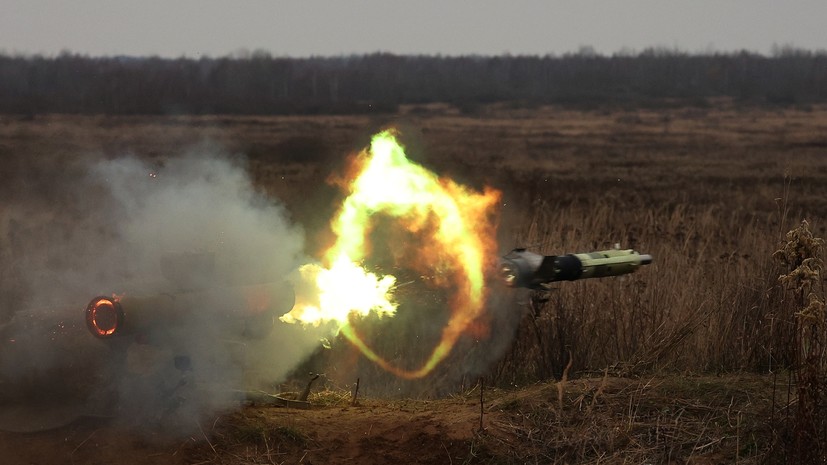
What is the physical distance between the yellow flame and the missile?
1.72 ft

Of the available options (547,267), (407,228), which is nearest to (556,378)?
(547,267)

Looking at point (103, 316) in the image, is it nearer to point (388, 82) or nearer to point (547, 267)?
point (547, 267)

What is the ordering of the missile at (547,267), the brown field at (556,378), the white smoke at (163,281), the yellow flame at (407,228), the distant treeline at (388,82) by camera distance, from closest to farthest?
the brown field at (556,378), the white smoke at (163,281), the missile at (547,267), the yellow flame at (407,228), the distant treeline at (388,82)

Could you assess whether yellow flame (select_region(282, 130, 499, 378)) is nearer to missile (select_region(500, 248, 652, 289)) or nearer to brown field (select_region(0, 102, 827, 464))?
brown field (select_region(0, 102, 827, 464))

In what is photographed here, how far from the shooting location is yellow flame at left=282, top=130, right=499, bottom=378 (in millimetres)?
7336

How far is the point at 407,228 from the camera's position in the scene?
739 cm

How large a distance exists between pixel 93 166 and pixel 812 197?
57.0ft

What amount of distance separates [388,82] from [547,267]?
86.3m

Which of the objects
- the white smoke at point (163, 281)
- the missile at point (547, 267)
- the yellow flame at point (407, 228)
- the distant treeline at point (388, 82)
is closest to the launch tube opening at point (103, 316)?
the white smoke at point (163, 281)

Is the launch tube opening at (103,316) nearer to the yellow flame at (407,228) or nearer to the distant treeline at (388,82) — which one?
the yellow flame at (407,228)

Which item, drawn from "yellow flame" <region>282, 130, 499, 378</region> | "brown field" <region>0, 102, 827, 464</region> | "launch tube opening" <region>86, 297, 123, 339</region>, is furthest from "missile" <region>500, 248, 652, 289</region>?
"launch tube opening" <region>86, 297, 123, 339</region>

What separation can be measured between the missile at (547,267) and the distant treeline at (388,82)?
26.4 m

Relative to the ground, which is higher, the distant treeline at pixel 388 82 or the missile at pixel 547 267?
the distant treeline at pixel 388 82

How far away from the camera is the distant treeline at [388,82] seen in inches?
1869
